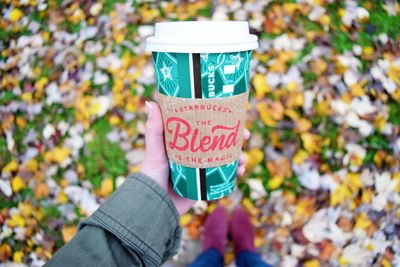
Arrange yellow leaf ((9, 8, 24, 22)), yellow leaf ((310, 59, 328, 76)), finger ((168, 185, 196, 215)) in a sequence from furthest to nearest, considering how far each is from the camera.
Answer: yellow leaf ((9, 8, 24, 22)) → yellow leaf ((310, 59, 328, 76)) → finger ((168, 185, 196, 215))

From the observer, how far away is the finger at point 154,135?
1102mm

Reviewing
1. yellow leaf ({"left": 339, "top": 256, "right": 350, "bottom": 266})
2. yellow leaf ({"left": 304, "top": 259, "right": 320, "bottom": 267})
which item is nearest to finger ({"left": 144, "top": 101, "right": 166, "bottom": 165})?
yellow leaf ({"left": 304, "top": 259, "right": 320, "bottom": 267})

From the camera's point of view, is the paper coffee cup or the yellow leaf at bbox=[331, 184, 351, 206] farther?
the yellow leaf at bbox=[331, 184, 351, 206]

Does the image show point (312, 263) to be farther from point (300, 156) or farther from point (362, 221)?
→ point (300, 156)

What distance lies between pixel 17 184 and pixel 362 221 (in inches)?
75.8

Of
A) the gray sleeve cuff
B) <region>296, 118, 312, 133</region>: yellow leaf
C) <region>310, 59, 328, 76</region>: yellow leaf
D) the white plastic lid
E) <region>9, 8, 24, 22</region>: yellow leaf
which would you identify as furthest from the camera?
<region>9, 8, 24, 22</region>: yellow leaf

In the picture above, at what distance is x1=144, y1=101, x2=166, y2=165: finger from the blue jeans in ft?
2.40

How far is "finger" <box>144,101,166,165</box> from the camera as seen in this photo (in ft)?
3.61

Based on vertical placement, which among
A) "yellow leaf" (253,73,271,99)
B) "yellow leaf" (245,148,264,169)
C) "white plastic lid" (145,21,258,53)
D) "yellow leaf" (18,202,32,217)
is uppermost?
"white plastic lid" (145,21,258,53)

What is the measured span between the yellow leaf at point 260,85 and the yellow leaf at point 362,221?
841mm

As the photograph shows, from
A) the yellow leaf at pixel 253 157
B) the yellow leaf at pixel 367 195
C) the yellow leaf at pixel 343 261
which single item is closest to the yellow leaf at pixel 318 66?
the yellow leaf at pixel 253 157

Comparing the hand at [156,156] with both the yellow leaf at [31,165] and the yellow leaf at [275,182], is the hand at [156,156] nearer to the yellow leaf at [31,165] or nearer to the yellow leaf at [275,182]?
the yellow leaf at [275,182]

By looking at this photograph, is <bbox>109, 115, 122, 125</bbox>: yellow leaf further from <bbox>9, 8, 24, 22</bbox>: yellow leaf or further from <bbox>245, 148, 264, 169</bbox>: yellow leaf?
<bbox>9, 8, 24, 22</bbox>: yellow leaf

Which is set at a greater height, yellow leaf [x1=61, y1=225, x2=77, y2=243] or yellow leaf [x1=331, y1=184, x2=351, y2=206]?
yellow leaf [x1=331, y1=184, x2=351, y2=206]
